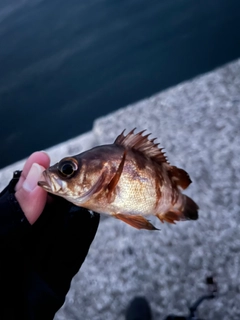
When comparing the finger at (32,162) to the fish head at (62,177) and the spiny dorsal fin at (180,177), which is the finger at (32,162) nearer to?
the fish head at (62,177)

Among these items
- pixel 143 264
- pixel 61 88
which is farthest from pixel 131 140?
pixel 61 88

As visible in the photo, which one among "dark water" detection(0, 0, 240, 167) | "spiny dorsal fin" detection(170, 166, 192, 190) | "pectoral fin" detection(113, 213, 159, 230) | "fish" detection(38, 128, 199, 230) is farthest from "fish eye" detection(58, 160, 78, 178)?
"dark water" detection(0, 0, 240, 167)

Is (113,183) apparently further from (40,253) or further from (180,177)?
(40,253)

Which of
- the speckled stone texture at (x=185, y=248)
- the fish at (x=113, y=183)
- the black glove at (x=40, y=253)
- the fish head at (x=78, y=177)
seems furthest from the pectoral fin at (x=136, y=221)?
the speckled stone texture at (x=185, y=248)

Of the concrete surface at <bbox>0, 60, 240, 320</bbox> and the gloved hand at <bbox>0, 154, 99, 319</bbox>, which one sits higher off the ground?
the gloved hand at <bbox>0, 154, 99, 319</bbox>

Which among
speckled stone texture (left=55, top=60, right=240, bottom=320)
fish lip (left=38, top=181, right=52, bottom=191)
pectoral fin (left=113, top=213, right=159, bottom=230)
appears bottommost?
speckled stone texture (left=55, top=60, right=240, bottom=320)

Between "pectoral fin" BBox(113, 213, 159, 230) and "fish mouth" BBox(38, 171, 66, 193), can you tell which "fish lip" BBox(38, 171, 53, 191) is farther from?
"pectoral fin" BBox(113, 213, 159, 230)

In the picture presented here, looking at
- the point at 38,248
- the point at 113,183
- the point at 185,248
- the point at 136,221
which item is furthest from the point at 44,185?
the point at 185,248
